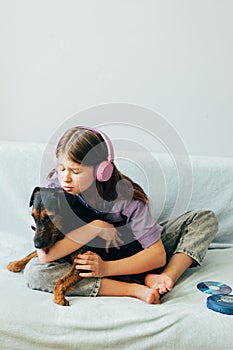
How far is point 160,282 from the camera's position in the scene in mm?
1466

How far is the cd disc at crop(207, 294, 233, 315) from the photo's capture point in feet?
4.35

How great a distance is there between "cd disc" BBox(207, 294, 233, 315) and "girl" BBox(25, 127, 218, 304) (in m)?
0.12

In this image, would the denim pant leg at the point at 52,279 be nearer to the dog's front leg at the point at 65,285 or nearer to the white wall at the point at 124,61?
the dog's front leg at the point at 65,285

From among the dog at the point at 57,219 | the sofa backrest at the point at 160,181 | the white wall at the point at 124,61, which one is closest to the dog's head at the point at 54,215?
the dog at the point at 57,219

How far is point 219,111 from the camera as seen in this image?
2.07m

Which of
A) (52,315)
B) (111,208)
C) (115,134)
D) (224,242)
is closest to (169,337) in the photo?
(52,315)

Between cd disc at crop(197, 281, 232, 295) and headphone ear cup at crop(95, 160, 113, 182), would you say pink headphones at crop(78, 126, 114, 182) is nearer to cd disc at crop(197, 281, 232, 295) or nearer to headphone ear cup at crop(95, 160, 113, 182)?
headphone ear cup at crop(95, 160, 113, 182)

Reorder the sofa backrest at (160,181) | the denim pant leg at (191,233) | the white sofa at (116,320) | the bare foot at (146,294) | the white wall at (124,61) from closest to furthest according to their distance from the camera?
the white sofa at (116,320) < the bare foot at (146,294) < the denim pant leg at (191,233) < the sofa backrest at (160,181) < the white wall at (124,61)

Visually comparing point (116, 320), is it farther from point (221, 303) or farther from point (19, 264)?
point (19, 264)

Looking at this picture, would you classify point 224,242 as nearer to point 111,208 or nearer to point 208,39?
point 111,208

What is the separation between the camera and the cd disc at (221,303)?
1.33 meters

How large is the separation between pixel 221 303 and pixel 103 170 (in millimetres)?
435

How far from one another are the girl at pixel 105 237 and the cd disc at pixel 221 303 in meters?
0.12

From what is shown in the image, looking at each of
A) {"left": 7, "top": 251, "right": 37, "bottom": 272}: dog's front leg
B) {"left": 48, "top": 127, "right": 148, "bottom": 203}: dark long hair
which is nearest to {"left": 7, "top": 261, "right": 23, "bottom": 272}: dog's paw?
{"left": 7, "top": 251, "right": 37, "bottom": 272}: dog's front leg
